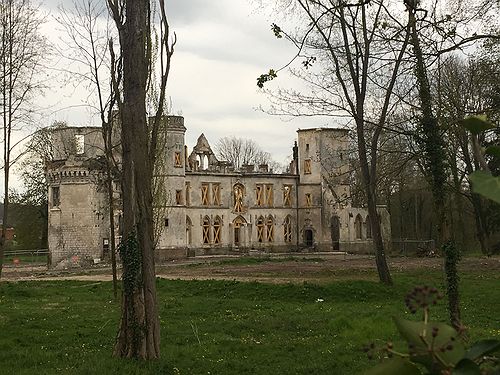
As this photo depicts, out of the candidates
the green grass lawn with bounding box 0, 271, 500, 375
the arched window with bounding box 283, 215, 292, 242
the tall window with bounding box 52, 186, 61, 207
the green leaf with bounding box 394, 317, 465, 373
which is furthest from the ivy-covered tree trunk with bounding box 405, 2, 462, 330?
the arched window with bounding box 283, 215, 292, 242

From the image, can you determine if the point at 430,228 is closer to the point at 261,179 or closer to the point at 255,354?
the point at 261,179

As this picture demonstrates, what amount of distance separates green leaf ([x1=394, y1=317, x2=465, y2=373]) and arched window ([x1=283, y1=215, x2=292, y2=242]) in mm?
58563

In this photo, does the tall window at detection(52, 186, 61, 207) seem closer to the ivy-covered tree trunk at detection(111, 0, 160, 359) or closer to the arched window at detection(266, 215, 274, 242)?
the arched window at detection(266, 215, 274, 242)

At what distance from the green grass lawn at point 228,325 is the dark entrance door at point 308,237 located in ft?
113

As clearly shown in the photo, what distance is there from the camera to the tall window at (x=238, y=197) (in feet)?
190

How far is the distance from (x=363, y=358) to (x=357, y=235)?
163 feet

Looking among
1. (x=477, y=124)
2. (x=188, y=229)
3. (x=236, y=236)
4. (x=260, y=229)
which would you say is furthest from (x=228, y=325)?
(x=260, y=229)

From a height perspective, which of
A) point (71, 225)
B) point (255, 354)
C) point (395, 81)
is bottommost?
point (255, 354)

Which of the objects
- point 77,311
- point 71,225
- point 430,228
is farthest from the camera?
point 430,228

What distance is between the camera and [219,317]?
16.3 meters

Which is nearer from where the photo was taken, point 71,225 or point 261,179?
point 71,225

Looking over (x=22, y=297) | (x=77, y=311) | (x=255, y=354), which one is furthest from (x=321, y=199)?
(x=255, y=354)

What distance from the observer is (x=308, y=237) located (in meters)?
59.8

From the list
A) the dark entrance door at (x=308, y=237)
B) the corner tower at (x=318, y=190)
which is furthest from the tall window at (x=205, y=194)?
the dark entrance door at (x=308, y=237)
